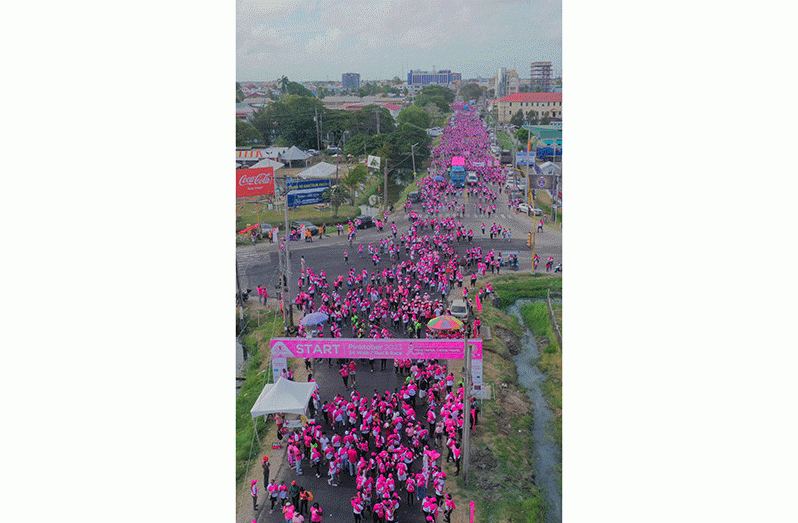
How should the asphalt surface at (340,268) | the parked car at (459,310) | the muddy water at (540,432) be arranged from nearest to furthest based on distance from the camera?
the asphalt surface at (340,268)
the muddy water at (540,432)
the parked car at (459,310)

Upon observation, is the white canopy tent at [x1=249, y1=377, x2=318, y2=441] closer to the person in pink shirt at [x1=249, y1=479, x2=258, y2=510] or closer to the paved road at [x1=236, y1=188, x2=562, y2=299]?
the person in pink shirt at [x1=249, y1=479, x2=258, y2=510]

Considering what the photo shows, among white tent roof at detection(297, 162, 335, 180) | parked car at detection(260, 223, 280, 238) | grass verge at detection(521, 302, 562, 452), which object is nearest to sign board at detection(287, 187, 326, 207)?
parked car at detection(260, 223, 280, 238)

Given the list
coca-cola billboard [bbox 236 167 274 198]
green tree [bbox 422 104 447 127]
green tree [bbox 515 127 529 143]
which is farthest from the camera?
green tree [bbox 515 127 529 143]

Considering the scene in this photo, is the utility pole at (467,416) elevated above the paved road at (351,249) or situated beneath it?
situated beneath

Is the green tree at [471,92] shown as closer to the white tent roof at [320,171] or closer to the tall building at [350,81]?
the tall building at [350,81]

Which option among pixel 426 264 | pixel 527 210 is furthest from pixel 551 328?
pixel 527 210

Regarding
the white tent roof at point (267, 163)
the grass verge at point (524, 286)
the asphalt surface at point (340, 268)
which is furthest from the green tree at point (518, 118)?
the white tent roof at point (267, 163)

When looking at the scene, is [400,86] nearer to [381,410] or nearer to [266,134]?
[266,134]
